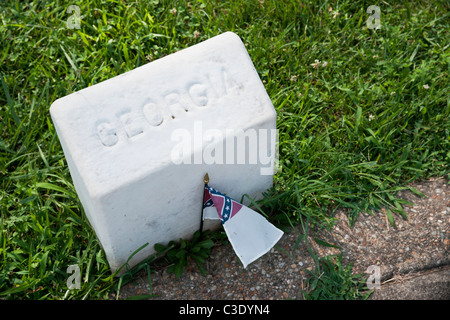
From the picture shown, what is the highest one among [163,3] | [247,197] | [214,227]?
[163,3]

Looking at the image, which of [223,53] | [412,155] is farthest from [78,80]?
[412,155]

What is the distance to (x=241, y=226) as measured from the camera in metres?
2.21

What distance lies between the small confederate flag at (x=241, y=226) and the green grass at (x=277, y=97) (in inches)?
8.9

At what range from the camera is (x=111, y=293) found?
2.31 m

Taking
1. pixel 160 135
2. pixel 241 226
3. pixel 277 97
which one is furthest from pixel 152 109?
pixel 277 97

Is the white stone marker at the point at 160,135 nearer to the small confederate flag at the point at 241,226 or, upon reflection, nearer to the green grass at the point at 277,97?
the small confederate flag at the point at 241,226

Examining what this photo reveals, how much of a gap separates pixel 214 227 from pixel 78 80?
1.24 metres

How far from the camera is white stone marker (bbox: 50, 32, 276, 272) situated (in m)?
1.88

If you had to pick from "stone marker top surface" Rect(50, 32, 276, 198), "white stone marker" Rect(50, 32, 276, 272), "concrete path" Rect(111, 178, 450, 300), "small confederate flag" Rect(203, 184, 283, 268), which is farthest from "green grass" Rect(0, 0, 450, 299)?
"stone marker top surface" Rect(50, 32, 276, 198)

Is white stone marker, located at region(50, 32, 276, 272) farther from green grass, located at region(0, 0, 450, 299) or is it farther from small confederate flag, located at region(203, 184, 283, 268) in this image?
green grass, located at region(0, 0, 450, 299)

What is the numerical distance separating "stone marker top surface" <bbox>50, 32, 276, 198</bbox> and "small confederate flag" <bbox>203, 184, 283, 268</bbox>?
335mm

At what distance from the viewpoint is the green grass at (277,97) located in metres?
2.43

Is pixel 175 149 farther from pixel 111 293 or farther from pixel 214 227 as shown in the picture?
pixel 111 293

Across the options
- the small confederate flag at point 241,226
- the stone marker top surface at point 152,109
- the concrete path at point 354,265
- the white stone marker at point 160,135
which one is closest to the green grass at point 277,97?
the concrete path at point 354,265
